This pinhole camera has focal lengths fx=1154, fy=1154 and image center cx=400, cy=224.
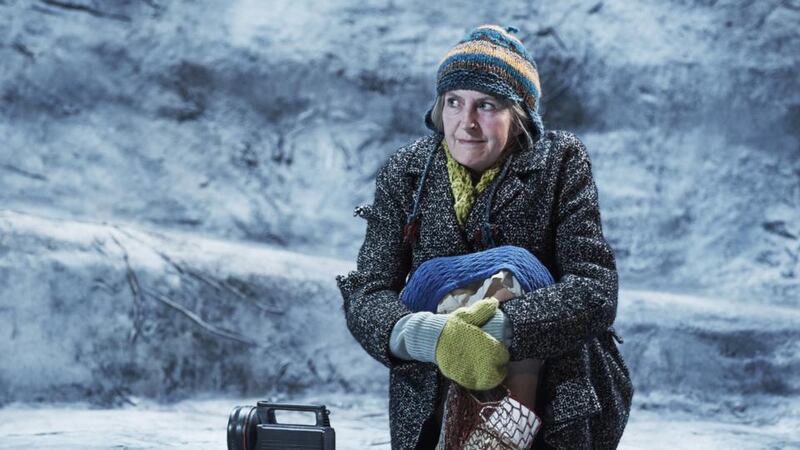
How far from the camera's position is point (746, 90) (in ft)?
11.0

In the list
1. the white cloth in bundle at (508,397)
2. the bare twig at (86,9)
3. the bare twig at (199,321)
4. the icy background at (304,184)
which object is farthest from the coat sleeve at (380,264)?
Result: the bare twig at (86,9)

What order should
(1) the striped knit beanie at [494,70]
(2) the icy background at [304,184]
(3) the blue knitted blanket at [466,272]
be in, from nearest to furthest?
(3) the blue knitted blanket at [466,272] → (1) the striped knit beanie at [494,70] → (2) the icy background at [304,184]

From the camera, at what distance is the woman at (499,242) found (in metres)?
Result: 1.67

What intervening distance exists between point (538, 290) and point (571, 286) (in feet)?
0.18

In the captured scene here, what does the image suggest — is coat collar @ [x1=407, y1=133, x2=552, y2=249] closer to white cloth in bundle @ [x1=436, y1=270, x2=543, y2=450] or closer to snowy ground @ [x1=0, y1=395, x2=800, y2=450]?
white cloth in bundle @ [x1=436, y1=270, x2=543, y2=450]

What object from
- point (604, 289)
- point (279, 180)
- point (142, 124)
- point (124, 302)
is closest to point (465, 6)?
point (279, 180)

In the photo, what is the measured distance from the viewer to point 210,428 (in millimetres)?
2594

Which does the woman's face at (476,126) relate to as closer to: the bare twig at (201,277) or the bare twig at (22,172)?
the bare twig at (201,277)

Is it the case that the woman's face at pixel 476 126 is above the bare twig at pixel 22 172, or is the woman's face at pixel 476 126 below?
above

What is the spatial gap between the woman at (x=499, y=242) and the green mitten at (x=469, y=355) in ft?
0.10

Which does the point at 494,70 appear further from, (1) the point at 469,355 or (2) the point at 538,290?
(1) the point at 469,355

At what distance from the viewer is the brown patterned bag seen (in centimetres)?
157

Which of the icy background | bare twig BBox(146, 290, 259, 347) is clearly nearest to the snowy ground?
the icy background

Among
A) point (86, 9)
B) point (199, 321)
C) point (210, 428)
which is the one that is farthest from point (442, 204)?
point (86, 9)
